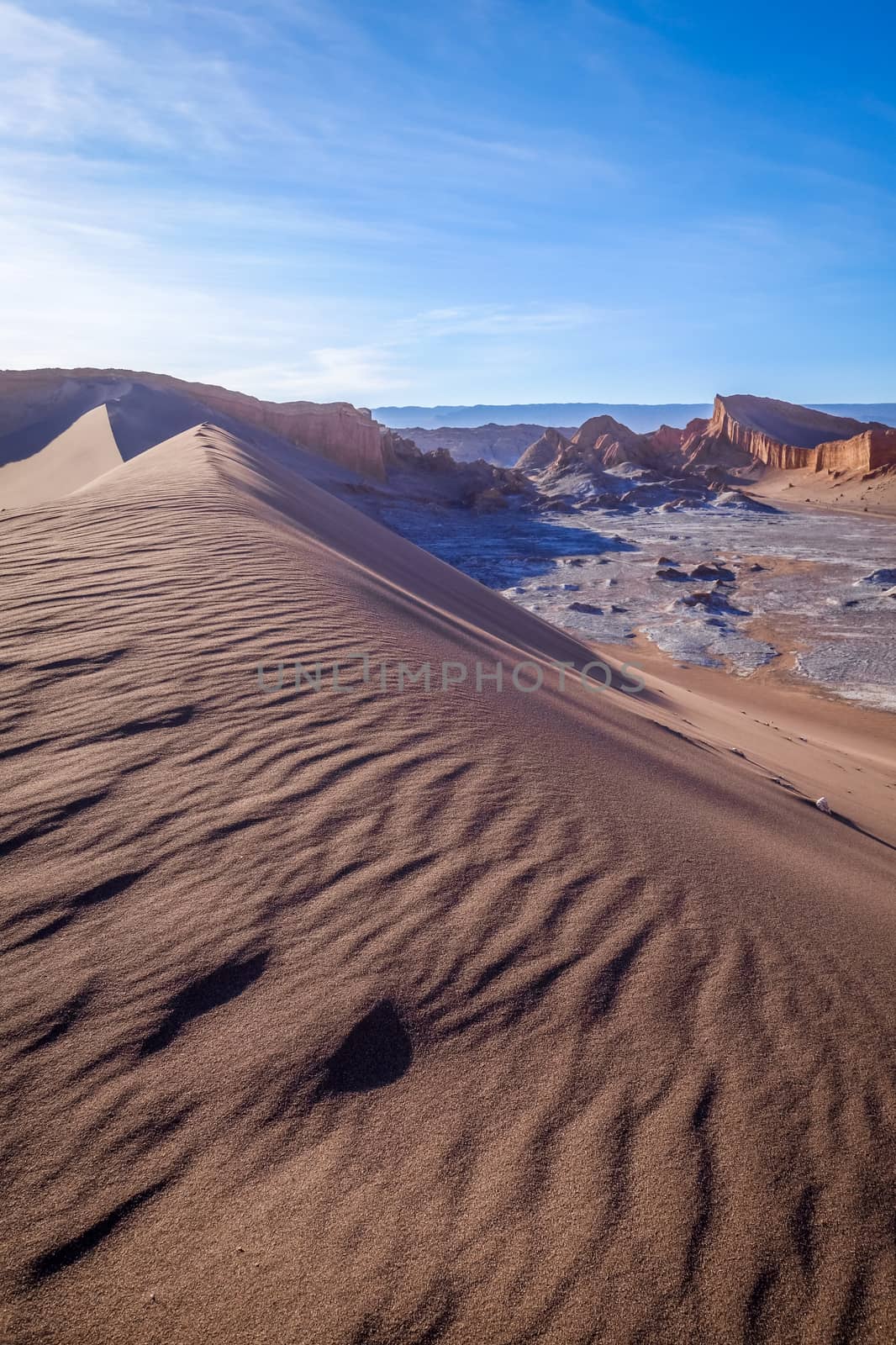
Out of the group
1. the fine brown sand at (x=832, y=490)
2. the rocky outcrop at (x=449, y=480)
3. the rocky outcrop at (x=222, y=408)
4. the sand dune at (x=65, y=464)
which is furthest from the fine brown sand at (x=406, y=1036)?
the fine brown sand at (x=832, y=490)

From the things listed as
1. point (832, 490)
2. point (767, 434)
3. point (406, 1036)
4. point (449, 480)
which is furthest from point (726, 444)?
point (406, 1036)

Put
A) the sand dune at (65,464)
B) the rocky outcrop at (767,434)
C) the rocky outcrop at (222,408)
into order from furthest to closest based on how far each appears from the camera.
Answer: the rocky outcrop at (767,434), the rocky outcrop at (222,408), the sand dune at (65,464)

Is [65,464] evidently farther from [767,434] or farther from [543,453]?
[767,434]

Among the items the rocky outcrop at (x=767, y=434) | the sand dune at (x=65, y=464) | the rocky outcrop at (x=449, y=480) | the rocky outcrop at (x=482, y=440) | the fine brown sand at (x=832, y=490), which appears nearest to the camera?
the sand dune at (x=65, y=464)

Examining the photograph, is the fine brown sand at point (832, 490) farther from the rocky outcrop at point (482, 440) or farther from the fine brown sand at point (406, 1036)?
the rocky outcrop at point (482, 440)

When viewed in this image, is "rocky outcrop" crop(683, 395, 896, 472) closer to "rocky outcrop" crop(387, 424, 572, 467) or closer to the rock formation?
the rock formation

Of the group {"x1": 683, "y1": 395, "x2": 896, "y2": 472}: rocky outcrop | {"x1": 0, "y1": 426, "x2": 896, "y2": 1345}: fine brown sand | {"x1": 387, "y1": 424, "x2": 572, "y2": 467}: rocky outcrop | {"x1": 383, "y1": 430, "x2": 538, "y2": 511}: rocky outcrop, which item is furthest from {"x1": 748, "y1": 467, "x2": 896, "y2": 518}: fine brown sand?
{"x1": 387, "y1": 424, "x2": 572, "y2": 467}: rocky outcrop
